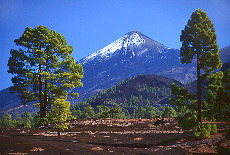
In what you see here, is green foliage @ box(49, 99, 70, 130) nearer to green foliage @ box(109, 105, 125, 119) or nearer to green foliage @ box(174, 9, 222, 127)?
green foliage @ box(174, 9, 222, 127)

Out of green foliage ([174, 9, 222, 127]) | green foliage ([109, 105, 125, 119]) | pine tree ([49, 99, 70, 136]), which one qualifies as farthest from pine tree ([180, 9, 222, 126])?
green foliage ([109, 105, 125, 119])

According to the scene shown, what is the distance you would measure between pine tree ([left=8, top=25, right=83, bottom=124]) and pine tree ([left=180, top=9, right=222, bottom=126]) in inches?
592

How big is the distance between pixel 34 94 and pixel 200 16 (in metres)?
21.9

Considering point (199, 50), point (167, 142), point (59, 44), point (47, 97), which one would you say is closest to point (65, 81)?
point (47, 97)

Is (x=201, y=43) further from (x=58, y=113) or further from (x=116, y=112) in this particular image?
(x=116, y=112)

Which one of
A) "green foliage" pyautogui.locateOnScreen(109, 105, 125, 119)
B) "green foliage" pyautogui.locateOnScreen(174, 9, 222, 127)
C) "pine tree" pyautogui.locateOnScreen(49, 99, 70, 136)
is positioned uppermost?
"green foliage" pyautogui.locateOnScreen(174, 9, 222, 127)

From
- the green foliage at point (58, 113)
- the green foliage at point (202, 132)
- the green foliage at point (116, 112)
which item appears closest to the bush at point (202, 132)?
the green foliage at point (202, 132)

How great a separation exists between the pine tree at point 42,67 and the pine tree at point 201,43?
1504 cm

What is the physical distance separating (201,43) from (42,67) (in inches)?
758

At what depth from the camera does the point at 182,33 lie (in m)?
19.2

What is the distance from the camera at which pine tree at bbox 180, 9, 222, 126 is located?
58.7 ft

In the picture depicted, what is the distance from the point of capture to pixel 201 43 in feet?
59.7

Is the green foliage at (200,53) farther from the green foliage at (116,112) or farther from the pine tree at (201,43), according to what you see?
the green foliage at (116,112)

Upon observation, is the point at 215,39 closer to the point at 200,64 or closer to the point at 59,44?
the point at 200,64
